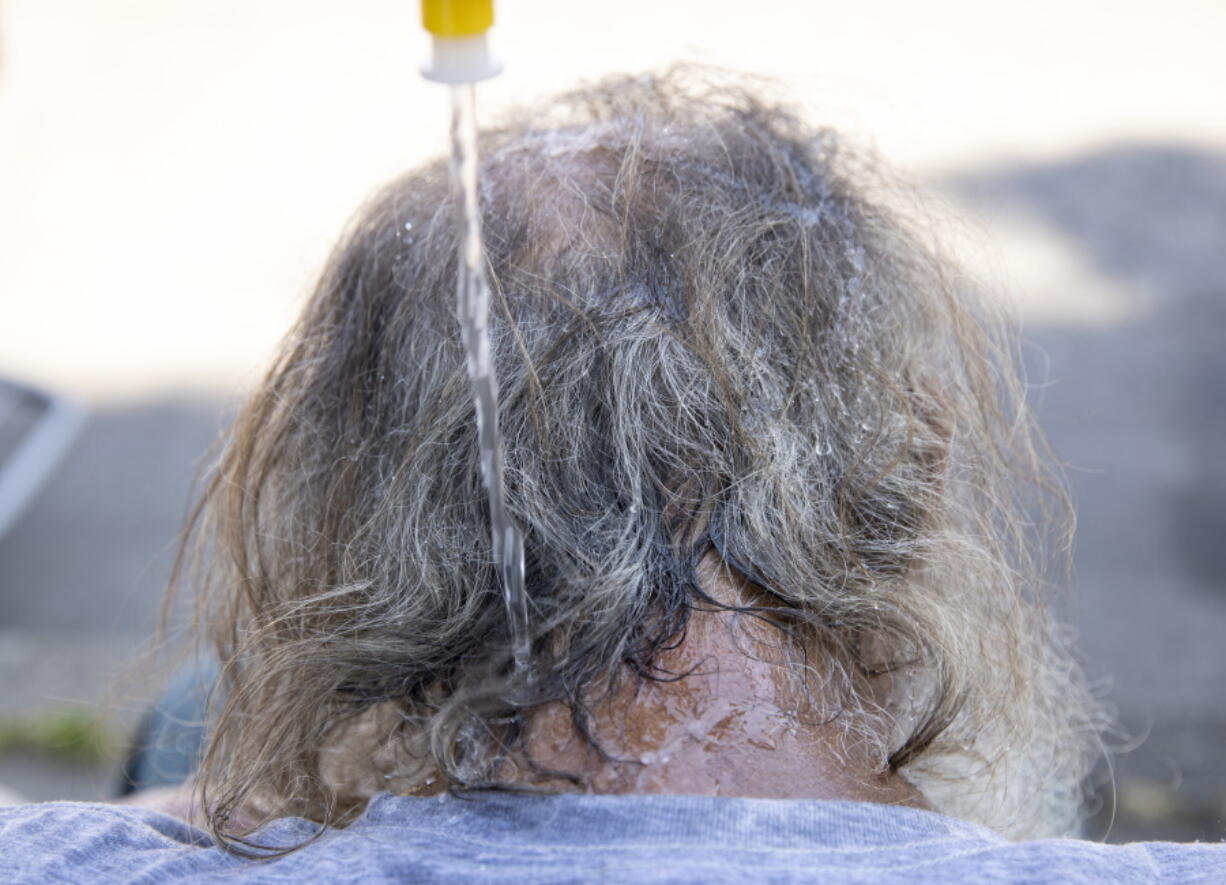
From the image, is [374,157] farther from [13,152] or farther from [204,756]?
[204,756]

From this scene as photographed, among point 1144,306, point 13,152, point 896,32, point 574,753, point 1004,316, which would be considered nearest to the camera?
point 574,753

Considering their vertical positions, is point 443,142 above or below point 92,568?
above

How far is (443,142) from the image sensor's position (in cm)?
154

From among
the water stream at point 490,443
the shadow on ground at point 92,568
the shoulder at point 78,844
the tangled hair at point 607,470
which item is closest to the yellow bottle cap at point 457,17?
the water stream at point 490,443

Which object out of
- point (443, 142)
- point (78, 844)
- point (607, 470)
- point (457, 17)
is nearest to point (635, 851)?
point (607, 470)

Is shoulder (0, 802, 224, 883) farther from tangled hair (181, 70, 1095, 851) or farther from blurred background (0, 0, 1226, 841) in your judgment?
blurred background (0, 0, 1226, 841)

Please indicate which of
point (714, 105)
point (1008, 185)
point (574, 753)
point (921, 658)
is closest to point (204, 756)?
point (574, 753)

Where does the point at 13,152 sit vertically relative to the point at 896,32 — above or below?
below

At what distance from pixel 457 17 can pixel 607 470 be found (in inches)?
15.4

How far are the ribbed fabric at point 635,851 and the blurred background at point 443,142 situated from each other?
80 centimetres

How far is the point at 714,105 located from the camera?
125cm

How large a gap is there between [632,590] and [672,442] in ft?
0.43

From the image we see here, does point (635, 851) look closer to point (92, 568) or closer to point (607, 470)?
point (607, 470)

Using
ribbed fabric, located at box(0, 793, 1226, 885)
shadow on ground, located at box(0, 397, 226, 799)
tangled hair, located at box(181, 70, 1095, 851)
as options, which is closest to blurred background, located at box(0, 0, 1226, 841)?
shadow on ground, located at box(0, 397, 226, 799)
